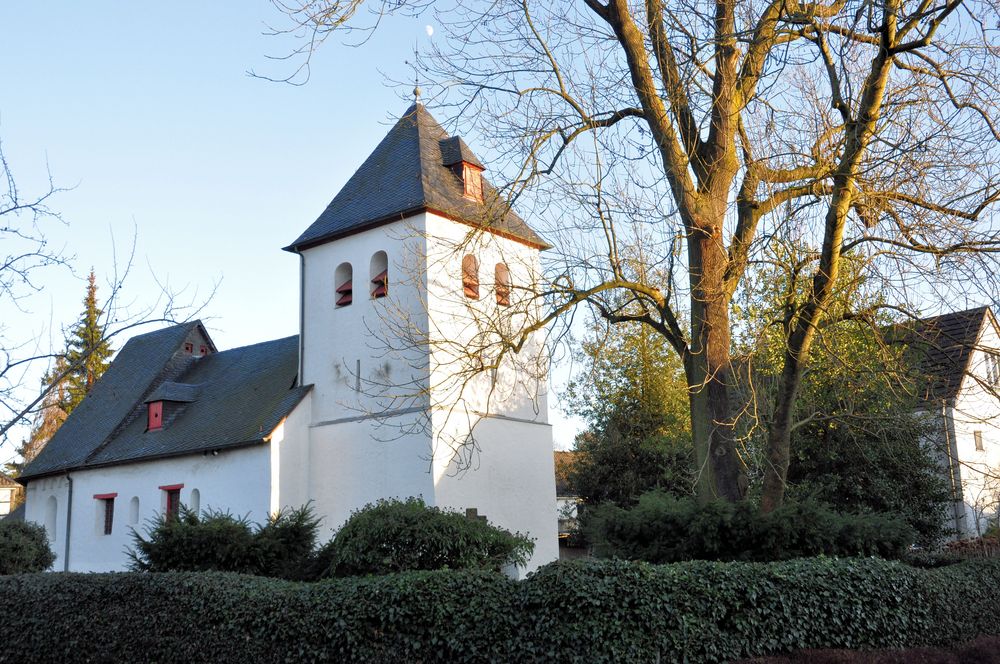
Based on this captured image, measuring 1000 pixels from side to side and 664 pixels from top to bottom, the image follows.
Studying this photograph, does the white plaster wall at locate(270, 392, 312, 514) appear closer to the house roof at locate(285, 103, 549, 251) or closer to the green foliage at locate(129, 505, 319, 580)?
the house roof at locate(285, 103, 549, 251)

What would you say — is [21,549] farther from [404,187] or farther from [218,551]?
[404,187]

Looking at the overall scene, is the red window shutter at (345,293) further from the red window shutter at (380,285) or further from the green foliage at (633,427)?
the green foliage at (633,427)

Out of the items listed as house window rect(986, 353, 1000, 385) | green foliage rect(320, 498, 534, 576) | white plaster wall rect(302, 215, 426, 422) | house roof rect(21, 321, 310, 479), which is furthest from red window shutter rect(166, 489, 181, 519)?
house window rect(986, 353, 1000, 385)

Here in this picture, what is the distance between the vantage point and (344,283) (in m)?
23.5

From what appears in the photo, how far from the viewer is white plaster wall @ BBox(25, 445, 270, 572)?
22.4 metres

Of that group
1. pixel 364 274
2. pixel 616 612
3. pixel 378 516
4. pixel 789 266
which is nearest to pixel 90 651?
pixel 378 516

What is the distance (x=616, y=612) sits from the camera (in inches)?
353

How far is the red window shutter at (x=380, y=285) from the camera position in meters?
22.0

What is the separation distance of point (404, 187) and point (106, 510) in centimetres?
1383

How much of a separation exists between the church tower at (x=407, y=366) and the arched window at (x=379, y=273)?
0.03 m

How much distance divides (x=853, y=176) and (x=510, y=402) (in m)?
13.7

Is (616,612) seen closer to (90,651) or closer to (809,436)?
(90,651)

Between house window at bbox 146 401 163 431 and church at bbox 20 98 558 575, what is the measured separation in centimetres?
13

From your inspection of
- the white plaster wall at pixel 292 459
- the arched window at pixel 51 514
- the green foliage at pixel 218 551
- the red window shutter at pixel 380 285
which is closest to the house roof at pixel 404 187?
the red window shutter at pixel 380 285
